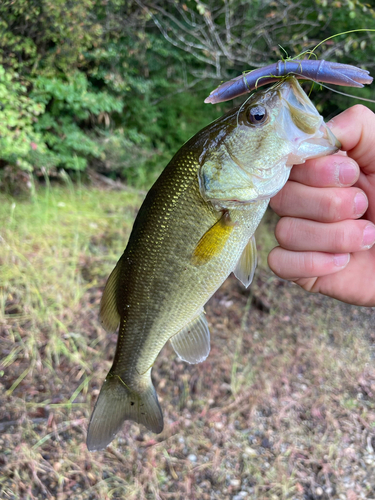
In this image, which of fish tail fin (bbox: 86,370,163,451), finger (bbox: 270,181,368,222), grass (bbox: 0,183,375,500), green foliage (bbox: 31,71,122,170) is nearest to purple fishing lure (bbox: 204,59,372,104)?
finger (bbox: 270,181,368,222)

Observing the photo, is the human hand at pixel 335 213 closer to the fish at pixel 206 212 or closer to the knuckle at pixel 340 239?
the knuckle at pixel 340 239

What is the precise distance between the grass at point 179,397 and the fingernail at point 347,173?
2493 millimetres

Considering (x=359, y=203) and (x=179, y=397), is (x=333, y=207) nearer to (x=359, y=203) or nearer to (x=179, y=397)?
(x=359, y=203)

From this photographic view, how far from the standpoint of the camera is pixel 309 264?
5.02ft

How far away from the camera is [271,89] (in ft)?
3.79

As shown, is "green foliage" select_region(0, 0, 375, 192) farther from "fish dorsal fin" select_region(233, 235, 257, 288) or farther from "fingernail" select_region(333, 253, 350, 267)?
"fish dorsal fin" select_region(233, 235, 257, 288)

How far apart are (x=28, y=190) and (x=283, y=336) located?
3825 mm

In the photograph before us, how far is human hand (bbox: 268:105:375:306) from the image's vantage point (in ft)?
4.50

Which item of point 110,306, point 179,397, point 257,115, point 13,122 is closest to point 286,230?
point 257,115

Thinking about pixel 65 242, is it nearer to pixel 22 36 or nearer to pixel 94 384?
pixel 94 384

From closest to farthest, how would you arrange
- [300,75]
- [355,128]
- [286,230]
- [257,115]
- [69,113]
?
[300,75] → [257,115] → [355,128] → [286,230] → [69,113]

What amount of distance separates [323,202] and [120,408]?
1.23 m

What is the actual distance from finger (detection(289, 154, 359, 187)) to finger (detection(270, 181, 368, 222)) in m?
0.03

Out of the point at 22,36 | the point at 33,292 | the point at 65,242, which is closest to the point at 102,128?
the point at 22,36
